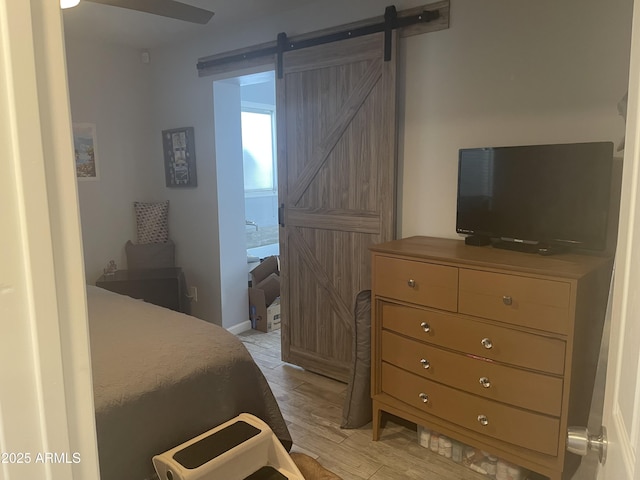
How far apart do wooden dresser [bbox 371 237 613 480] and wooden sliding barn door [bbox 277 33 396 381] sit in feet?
2.05

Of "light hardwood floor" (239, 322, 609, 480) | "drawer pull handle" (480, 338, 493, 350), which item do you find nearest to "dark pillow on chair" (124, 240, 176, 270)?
"light hardwood floor" (239, 322, 609, 480)

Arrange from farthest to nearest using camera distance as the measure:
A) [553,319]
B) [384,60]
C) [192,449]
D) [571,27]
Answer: [384,60] < [571,27] < [553,319] < [192,449]

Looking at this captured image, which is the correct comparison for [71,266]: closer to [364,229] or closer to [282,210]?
[364,229]

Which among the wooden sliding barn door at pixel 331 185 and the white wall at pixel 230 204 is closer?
the wooden sliding barn door at pixel 331 185

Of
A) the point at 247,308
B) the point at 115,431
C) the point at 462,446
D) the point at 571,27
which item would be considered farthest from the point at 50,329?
the point at 247,308

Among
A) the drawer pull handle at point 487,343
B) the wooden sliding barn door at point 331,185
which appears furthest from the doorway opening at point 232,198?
the drawer pull handle at point 487,343

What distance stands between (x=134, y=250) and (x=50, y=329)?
390 centimetres

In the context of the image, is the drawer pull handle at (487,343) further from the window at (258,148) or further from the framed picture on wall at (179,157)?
the window at (258,148)

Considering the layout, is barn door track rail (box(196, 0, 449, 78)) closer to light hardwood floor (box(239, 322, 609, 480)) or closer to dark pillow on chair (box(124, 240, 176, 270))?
dark pillow on chair (box(124, 240, 176, 270))

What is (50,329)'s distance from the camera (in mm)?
572

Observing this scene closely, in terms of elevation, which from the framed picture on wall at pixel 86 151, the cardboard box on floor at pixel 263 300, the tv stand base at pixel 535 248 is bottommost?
the cardboard box on floor at pixel 263 300

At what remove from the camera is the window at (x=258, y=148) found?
5422 mm

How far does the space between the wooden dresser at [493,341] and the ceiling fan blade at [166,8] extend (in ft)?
4.86

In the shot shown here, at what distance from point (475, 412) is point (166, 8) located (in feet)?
7.81
